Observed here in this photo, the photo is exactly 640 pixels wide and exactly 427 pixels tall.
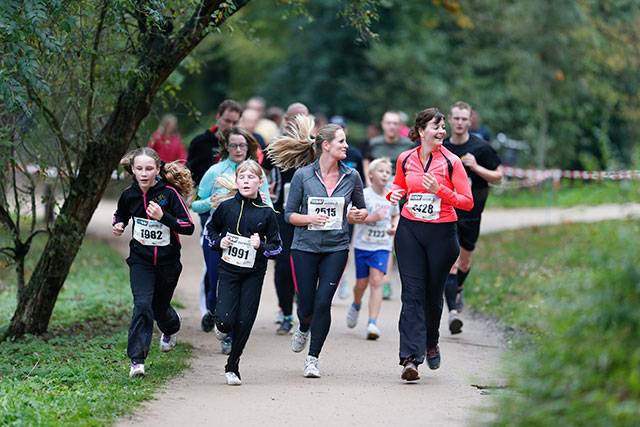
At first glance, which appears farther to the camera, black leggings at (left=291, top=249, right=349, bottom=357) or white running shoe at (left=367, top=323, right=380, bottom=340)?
white running shoe at (left=367, top=323, right=380, bottom=340)

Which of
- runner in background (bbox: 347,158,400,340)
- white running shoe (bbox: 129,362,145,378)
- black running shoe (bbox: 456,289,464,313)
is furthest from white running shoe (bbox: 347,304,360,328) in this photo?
white running shoe (bbox: 129,362,145,378)

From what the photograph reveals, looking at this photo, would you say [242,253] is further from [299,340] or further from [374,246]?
[374,246]

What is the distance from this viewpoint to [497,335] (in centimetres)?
1106

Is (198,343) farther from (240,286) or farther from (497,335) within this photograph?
(497,335)

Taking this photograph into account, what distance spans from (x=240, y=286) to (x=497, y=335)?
3.98 meters

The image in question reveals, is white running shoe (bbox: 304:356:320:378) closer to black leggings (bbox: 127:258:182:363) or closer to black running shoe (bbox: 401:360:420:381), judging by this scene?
black running shoe (bbox: 401:360:420:381)

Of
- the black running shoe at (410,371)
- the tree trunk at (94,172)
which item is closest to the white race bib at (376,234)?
the tree trunk at (94,172)

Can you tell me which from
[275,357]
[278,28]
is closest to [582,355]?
[275,357]

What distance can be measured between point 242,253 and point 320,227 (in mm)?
780

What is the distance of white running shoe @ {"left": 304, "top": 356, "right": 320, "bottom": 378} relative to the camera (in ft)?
27.2

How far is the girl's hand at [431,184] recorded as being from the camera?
8.08m

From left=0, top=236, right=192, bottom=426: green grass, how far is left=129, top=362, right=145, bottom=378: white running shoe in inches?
2.3

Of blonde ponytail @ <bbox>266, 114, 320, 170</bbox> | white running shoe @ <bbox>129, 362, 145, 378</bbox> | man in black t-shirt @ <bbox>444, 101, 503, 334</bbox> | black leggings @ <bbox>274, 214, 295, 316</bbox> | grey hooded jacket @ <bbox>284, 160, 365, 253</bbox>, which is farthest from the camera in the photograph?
black leggings @ <bbox>274, 214, 295, 316</bbox>

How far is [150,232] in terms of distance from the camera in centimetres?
823
